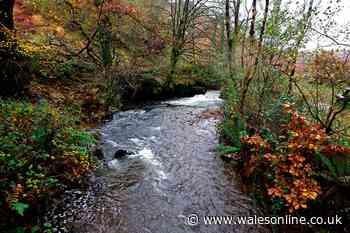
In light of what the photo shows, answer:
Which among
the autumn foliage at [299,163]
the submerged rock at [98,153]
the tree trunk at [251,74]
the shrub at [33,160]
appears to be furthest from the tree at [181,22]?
the autumn foliage at [299,163]

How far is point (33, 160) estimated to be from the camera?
449 centimetres

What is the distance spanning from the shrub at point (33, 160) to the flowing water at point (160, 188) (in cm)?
55

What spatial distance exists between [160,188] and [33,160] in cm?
249

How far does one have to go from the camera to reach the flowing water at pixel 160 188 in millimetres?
4449

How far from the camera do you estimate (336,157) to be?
15.0ft

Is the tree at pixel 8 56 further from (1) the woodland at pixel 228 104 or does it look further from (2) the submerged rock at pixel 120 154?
(2) the submerged rock at pixel 120 154

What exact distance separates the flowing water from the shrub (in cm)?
55

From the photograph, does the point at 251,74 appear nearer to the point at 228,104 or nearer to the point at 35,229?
the point at 228,104

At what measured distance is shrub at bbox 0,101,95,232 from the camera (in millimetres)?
3779

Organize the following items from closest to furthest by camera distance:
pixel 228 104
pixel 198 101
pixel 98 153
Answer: pixel 98 153 < pixel 228 104 < pixel 198 101

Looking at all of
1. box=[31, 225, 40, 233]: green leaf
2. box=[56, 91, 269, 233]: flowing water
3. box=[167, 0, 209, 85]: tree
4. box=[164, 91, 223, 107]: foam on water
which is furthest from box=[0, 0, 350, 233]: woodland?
box=[167, 0, 209, 85]: tree

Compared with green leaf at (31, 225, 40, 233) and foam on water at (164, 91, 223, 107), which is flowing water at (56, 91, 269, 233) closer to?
green leaf at (31, 225, 40, 233)

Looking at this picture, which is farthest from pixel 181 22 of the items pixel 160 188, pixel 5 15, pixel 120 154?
pixel 160 188

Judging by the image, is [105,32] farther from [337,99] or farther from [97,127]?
[337,99]
